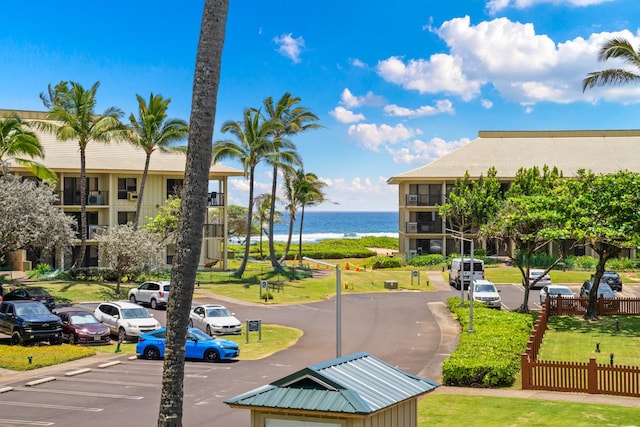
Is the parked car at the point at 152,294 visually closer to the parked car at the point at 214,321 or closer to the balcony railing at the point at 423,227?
the parked car at the point at 214,321

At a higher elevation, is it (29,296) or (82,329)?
(29,296)

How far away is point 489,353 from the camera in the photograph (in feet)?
90.2

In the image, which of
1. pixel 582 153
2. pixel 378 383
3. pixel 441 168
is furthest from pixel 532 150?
pixel 378 383

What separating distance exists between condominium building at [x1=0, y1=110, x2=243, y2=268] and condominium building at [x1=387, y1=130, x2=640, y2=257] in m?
19.4

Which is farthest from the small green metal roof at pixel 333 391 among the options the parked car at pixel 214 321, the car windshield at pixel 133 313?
the car windshield at pixel 133 313

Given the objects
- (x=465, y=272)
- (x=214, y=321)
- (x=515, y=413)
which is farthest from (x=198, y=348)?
(x=465, y=272)

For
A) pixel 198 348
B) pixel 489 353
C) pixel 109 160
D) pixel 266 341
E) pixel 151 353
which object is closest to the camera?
pixel 489 353

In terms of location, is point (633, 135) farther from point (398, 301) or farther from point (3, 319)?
point (3, 319)

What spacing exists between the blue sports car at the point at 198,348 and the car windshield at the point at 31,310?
593cm

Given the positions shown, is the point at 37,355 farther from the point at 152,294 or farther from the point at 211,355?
the point at 152,294

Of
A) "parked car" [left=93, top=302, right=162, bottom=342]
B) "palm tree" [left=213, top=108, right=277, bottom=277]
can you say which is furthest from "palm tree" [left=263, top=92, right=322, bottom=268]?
"parked car" [left=93, top=302, right=162, bottom=342]

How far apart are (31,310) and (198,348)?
28.9 ft

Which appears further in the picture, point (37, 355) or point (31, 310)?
point (31, 310)

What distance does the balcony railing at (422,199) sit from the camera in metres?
76.5
